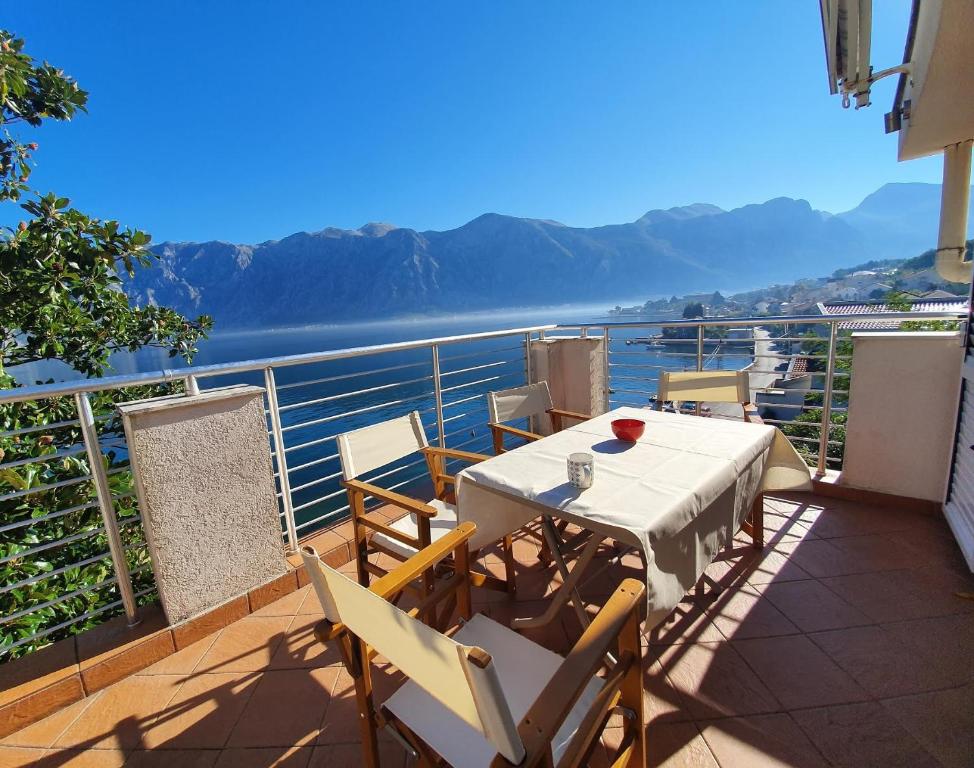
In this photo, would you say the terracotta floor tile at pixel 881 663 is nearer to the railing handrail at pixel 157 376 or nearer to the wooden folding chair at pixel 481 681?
the wooden folding chair at pixel 481 681

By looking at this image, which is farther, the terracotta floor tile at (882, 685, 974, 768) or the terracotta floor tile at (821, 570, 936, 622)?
the terracotta floor tile at (821, 570, 936, 622)

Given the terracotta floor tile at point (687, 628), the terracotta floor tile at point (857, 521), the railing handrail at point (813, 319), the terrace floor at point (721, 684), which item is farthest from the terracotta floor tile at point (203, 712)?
the railing handrail at point (813, 319)

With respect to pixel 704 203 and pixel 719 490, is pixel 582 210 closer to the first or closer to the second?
pixel 719 490

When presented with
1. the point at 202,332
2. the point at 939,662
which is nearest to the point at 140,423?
the point at 939,662

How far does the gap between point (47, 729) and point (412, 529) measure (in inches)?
56.6

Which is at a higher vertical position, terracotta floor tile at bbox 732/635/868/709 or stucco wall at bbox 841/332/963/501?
stucco wall at bbox 841/332/963/501

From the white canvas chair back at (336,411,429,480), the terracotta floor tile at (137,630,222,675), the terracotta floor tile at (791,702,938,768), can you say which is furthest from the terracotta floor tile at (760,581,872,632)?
the terracotta floor tile at (137,630,222,675)

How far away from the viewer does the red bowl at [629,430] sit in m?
1.90

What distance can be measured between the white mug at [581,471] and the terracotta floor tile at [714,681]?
2.67ft

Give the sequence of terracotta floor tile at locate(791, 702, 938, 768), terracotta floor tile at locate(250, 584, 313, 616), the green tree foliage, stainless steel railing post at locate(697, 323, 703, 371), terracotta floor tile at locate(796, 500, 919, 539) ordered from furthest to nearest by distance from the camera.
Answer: stainless steel railing post at locate(697, 323, 703, 371) < the green tree foliage < terracotta floor tile at locate(796, 500, 919, 539) < terracotta floor tile at locate(250, 584, 313, 616) < terracotta floor tile at locate(791, 702, 938, 768)

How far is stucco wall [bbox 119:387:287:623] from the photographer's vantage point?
1.69 m

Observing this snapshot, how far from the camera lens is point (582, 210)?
96.0 ft

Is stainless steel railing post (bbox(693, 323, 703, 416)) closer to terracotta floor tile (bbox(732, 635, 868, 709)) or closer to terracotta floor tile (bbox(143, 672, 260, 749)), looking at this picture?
terracotta floor tile (bbox(732, 635, 868, 709))

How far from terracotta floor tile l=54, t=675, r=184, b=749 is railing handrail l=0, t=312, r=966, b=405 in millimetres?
1194
